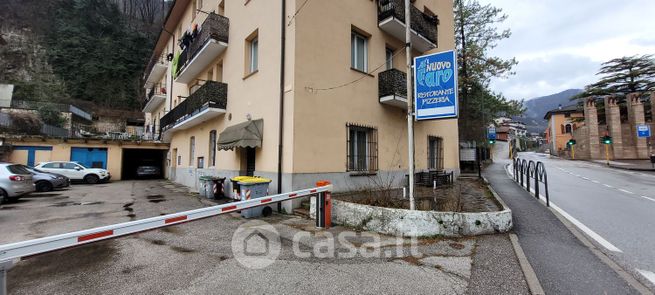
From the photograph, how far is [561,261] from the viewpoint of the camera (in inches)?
171

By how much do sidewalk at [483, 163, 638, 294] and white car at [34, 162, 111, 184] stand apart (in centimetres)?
2494

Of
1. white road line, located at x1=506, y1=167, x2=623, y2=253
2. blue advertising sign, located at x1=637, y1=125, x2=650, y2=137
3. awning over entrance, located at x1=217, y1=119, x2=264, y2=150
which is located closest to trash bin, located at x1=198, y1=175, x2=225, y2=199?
awning over entrance, located at x1=217, y1=119, x2=264, y2=150

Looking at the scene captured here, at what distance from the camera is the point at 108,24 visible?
45.0 metres

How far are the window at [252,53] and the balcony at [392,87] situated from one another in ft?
15.7

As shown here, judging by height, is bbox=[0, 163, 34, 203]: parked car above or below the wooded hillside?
below

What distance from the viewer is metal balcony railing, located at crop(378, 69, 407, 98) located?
1049cm

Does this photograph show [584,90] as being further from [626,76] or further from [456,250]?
[456,250]

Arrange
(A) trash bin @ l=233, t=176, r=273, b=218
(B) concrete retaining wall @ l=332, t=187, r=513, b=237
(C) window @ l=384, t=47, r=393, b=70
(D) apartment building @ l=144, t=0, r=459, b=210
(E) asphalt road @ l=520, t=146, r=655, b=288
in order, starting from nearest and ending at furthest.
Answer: (E) asphalt road @ l=520, t=146, r=655, b=288 → (B) concrete retaining wall @ l=332, t=187, r=513, b=237 → (A) trash bin @ l=233, t=176, r=273, b=218 → (D) apartment building @ l=144, t=0, r=459, b=210 → (C) window @ l=384, t=47, r=393, b=70

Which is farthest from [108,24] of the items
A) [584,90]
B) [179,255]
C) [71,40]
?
[584,90]

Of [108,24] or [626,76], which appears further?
[108,24]

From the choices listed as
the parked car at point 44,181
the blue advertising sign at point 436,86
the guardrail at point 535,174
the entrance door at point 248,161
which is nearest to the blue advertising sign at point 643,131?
the guardrail at point 535,174

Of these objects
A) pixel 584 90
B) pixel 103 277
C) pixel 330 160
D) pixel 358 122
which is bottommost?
pixel 103 277

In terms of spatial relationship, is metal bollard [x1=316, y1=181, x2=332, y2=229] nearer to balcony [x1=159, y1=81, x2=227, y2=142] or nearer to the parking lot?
the parking lot

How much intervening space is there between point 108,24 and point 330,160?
178 ft
